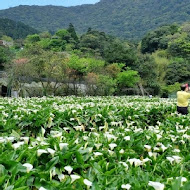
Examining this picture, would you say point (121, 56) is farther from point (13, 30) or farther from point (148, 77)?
point (13, 30)

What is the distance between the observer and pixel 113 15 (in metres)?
87.4

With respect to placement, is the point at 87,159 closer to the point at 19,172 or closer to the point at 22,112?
the point at 19,172

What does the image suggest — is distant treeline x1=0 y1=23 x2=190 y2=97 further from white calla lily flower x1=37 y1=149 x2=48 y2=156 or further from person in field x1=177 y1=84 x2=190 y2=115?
white calla lily flower x1=37 y1=149 x2=48 y2=156

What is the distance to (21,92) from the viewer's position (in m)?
15.9

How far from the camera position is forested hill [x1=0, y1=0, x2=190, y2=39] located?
75.9 meters

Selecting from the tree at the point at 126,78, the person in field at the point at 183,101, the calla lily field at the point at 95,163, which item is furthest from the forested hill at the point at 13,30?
the calla lily field at the point at 95,163

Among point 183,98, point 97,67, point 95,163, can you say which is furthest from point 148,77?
point 95,163

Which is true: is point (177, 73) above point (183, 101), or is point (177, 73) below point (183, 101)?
below

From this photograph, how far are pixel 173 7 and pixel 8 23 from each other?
53.1 m

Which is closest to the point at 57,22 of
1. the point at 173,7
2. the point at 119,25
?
the point at 119,25

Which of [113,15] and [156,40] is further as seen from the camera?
[113,15]

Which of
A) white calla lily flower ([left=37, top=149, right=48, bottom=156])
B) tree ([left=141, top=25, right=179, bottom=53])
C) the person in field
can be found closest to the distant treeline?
tree ([left=141, top=25, right=179, bottom=53])

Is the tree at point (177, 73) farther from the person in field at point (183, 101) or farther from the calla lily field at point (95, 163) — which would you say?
the calla lily field at point (95, 163)

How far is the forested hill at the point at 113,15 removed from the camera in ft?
249
